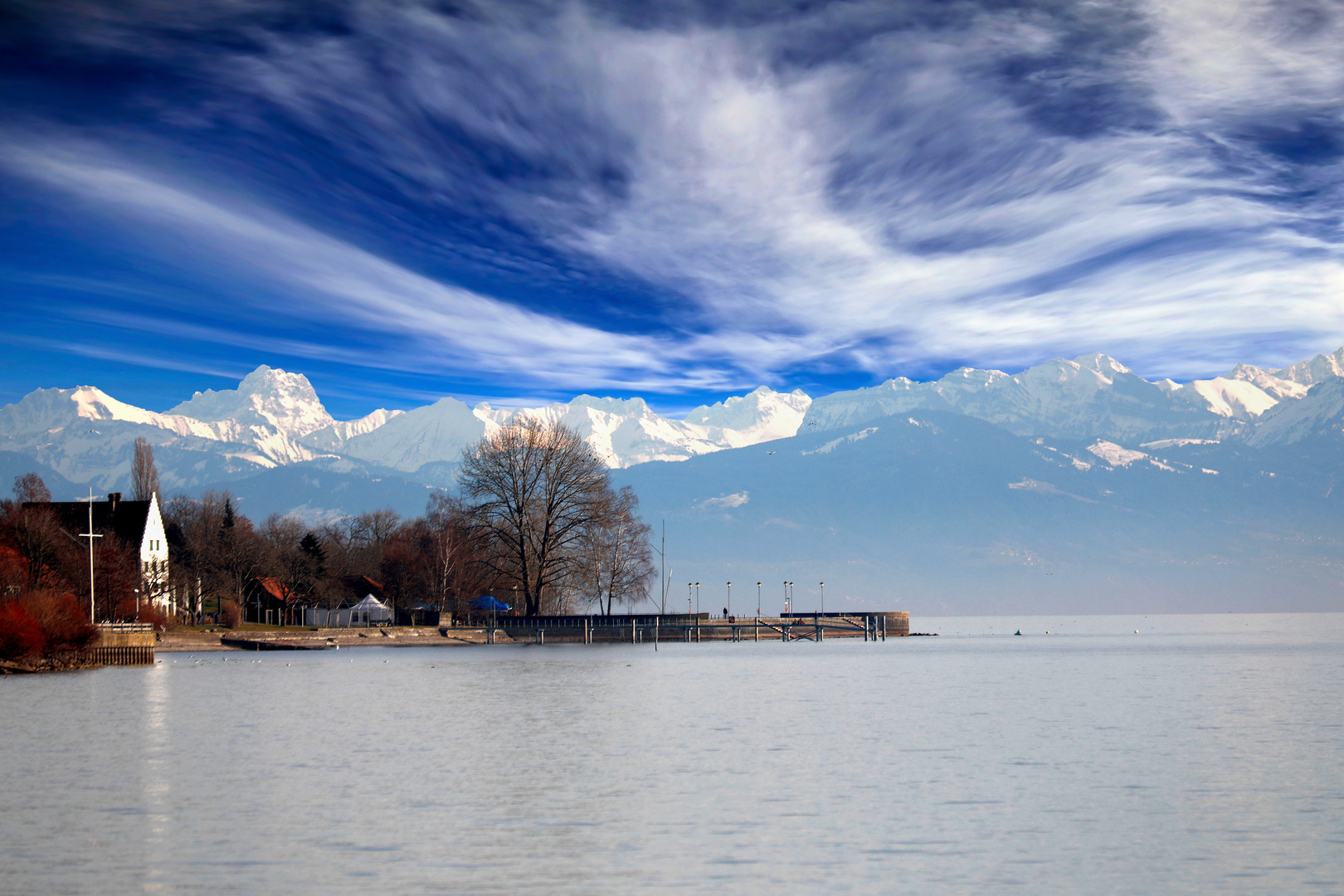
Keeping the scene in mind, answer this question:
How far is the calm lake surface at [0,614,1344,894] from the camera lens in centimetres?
1742

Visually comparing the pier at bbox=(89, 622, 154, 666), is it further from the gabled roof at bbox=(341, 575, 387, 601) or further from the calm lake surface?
the gabled roof at bbox=(341, 575, 387, 601)

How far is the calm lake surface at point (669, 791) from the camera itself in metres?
17.4

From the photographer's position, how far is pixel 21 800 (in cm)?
2361

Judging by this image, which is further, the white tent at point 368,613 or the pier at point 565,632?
the white tent at point 368,613

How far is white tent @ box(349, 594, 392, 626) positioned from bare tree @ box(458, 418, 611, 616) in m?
21.2

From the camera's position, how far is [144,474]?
123750mm

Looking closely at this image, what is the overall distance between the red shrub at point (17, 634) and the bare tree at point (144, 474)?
188ft

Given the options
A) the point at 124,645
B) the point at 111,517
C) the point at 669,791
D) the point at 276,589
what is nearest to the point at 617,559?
the point at 276,589

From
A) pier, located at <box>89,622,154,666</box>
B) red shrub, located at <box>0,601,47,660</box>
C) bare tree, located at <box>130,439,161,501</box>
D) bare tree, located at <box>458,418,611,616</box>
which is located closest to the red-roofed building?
bare tree, located at <box>130,439,161,501</box>

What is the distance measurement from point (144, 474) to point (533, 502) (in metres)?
50.8

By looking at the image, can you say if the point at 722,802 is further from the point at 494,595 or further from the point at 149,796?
the point at 494,595

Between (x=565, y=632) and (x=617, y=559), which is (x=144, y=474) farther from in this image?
(x=617, y=559)

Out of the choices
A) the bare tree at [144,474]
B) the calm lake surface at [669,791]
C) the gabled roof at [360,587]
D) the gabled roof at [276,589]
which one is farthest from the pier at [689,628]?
the calm lake surface at [669,791]

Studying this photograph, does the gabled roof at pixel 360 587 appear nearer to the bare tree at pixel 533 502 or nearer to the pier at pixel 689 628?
the pier at pixel 689 628
